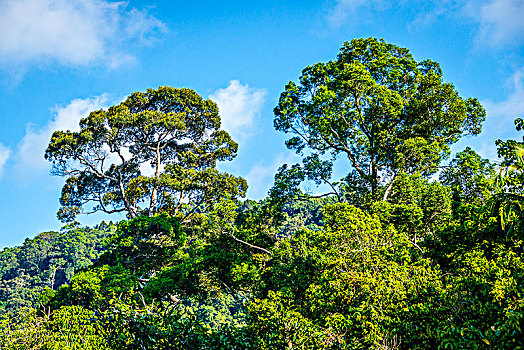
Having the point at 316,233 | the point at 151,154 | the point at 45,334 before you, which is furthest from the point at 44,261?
the point at 316,233

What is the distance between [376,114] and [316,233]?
19.3ft

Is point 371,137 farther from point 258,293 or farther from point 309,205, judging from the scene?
point 309,205

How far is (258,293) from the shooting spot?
14.4 metres

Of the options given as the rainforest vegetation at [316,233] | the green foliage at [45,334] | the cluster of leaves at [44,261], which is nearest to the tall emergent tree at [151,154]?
the rainforest vegetation at [316,233]

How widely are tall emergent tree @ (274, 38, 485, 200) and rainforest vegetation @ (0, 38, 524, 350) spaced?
0.18ft

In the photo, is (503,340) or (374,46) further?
(374,46)

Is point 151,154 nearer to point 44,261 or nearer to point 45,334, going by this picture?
point 45,334

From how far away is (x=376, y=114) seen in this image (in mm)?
15984

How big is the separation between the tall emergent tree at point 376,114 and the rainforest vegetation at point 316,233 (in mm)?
55

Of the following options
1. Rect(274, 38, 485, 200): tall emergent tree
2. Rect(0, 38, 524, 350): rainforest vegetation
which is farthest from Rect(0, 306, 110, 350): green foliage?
Rect(274, 38, 485, 200): tall emergent tree

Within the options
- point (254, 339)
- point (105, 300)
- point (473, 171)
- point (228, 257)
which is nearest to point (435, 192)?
point (473, 171)

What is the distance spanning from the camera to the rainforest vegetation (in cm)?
771

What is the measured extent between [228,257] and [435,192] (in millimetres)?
7331

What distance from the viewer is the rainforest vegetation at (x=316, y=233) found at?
7.71 meters
